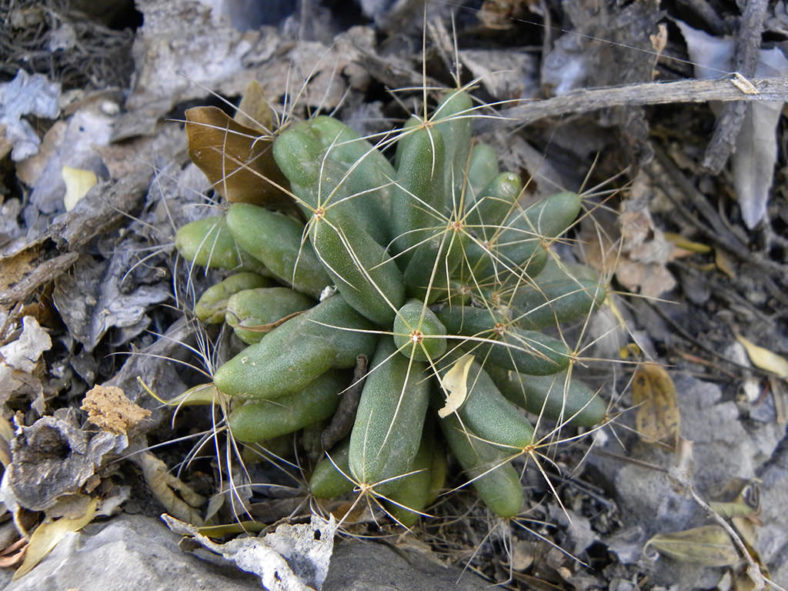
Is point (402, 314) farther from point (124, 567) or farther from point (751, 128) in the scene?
point (751, 128)

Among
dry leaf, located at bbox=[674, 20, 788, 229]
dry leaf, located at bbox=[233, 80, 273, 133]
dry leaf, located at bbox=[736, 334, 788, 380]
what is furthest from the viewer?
dry leaf, located at bbox=[736, 334, 788, 380]

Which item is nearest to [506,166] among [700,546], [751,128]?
[751,128]

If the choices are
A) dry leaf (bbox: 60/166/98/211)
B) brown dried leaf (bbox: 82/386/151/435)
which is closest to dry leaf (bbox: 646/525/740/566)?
brown dried leaf (bbox: 82/386/151/435)

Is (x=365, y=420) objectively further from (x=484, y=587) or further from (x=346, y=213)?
(x=484, y=587)

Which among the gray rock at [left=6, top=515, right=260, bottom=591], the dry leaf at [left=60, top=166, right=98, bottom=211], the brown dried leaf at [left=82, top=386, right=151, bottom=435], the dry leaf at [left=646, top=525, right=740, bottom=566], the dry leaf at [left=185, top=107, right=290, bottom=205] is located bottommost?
the dry leaf at [left=646, top=525, right=740, bottom=566]

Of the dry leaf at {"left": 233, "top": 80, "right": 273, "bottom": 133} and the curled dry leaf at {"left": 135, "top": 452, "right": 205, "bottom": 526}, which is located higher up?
the dry leaf at {"left": 233, "top": 80, "right": 273, "bottom": 133}

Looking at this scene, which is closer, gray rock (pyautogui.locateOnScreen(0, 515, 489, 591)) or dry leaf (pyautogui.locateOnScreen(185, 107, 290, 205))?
gray rock (pyautogui.locateOnScreen(0, 515, 489, 591))

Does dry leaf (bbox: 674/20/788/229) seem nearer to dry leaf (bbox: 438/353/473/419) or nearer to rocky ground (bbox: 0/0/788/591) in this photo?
rocky ground (bbox: 0/0/788/591)
